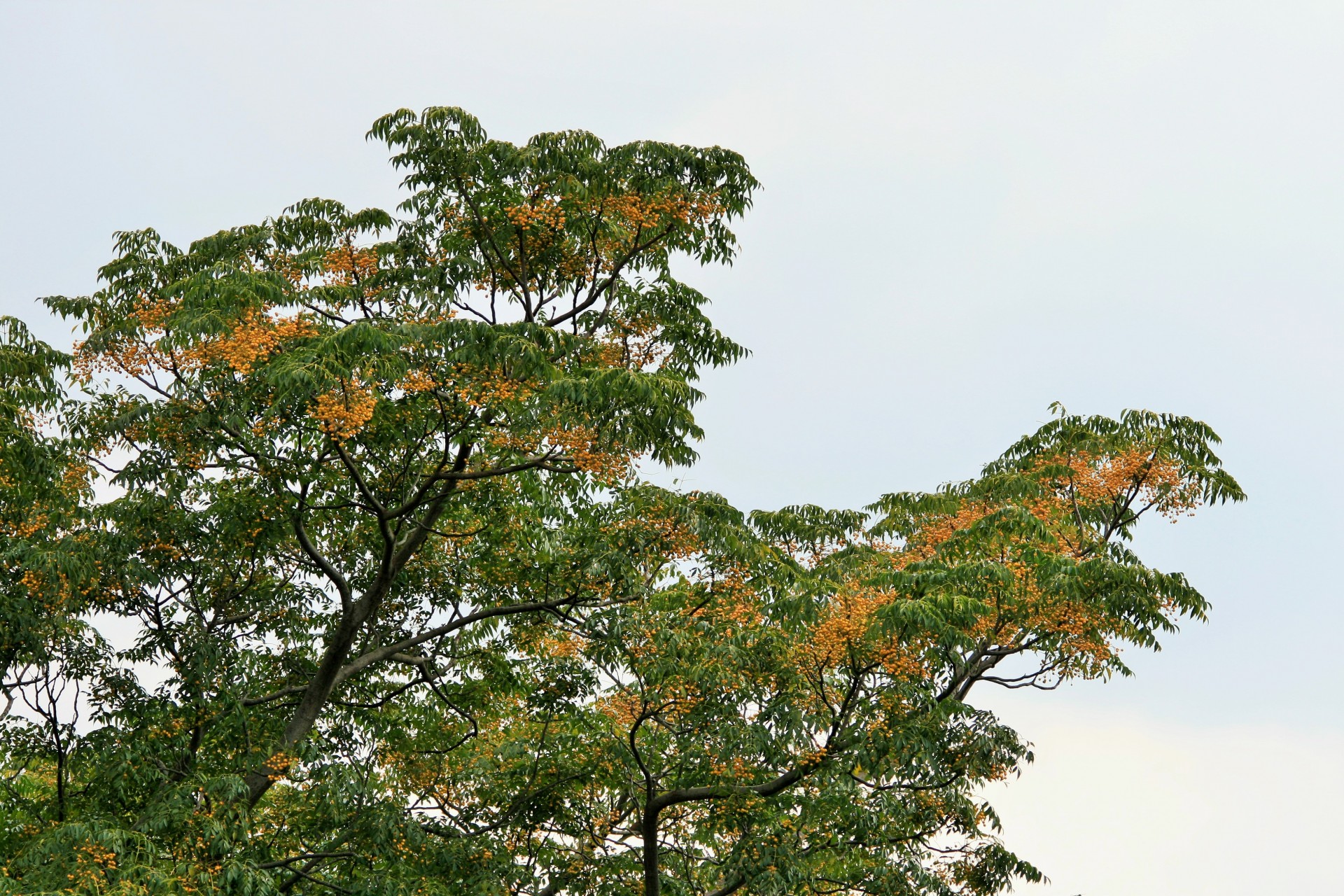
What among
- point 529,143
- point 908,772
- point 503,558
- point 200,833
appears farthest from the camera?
point 503,558

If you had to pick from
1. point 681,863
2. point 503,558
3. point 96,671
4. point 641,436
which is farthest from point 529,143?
point 681,863

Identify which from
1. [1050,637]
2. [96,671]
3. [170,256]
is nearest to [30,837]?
[96,671]

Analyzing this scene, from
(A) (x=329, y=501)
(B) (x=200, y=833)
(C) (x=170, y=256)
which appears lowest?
(B) (x=200, y=833)

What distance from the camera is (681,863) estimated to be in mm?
14492

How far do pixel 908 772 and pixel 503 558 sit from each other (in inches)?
188

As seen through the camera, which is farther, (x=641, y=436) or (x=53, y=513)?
(x=53, y=513)

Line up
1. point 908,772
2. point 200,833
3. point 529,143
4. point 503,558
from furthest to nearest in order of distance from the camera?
point 503,558
point 529,143
point 908,772
point 200,833

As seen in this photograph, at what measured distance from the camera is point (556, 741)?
→ 13.0 metres

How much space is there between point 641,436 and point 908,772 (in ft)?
12.5

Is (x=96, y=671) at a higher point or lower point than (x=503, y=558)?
lower

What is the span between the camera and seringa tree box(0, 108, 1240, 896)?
11117 mm

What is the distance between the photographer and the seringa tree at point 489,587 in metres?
11.1

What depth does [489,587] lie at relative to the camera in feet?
45.4

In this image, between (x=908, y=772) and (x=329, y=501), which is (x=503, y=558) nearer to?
(x=329, y=501)
